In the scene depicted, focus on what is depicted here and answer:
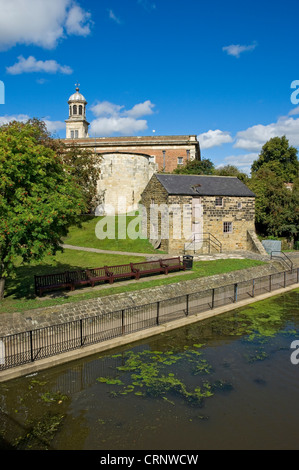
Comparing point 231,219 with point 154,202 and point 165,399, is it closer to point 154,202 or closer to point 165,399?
point 154,202

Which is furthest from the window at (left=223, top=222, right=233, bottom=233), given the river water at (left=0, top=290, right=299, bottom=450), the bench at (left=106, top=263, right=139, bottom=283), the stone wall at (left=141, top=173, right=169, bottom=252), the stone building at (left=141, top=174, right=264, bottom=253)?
the river water at (left=0, top=290, right=299, bottom=450)

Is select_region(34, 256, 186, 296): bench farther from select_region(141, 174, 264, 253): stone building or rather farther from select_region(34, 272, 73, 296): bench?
select_region(141, 174, 264, 253): stone building

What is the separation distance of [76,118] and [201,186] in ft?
182

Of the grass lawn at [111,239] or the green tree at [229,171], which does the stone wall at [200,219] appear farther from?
the green tree at [229,171]

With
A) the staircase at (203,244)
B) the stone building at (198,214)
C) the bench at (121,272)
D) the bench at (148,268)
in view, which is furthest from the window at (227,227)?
the bench at (121,272)

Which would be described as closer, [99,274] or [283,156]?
[99,274]

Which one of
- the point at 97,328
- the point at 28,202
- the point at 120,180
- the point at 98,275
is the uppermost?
the point at 120,180

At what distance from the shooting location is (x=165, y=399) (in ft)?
32.2

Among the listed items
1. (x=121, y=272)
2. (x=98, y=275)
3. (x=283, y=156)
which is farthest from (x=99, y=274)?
(x=283, y=156)

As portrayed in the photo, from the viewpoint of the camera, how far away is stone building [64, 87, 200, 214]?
41906mm

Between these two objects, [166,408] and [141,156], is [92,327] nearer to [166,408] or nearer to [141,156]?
[166,408]

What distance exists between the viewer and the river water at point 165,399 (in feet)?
26.5
